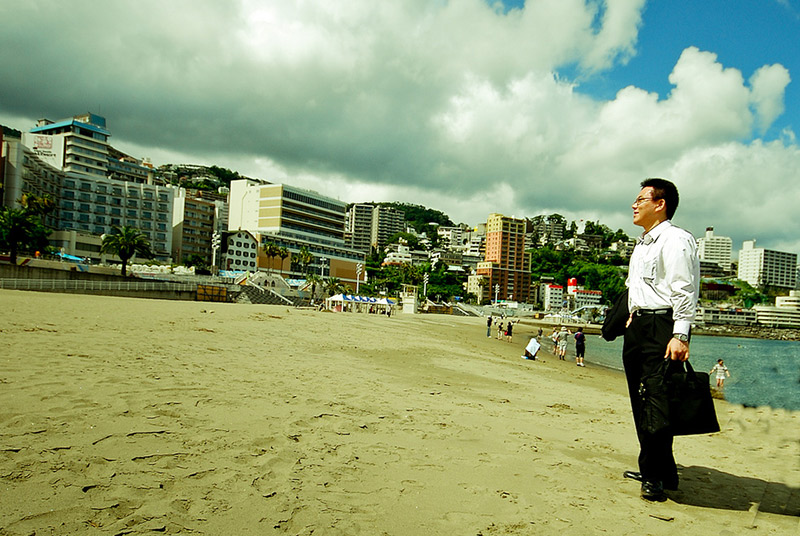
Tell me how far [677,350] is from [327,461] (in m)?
2.58

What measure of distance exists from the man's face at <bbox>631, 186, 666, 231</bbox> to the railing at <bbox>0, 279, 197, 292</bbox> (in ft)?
143

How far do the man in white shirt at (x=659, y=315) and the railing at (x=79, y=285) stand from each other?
43.5m

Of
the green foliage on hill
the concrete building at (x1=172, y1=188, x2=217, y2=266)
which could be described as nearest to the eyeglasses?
the concrete building at (x1=172, y1=188, x2=217, y2=266)

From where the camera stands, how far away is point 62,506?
8.32 ft

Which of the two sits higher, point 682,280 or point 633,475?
point 682,280

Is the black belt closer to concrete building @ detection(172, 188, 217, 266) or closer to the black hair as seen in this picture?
the black hair

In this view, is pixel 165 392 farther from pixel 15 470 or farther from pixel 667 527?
pixel 667 527

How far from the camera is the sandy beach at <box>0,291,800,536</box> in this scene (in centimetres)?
269

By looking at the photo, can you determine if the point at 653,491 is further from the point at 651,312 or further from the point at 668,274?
the point at 668,274

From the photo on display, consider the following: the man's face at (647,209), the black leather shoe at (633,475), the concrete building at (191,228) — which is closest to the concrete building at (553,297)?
the concrete building at (191,228)

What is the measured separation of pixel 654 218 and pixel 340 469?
3.03 meters

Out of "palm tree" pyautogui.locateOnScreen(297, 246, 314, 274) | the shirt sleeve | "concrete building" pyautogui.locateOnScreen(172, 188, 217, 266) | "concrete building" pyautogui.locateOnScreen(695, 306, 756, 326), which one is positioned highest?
"concrete building" pyautogui.locateOnScreen(172, 188, 217, 266)

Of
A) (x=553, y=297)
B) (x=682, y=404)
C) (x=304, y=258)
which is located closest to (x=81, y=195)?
(x=304, y=258)

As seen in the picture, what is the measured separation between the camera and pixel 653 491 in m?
3.36
